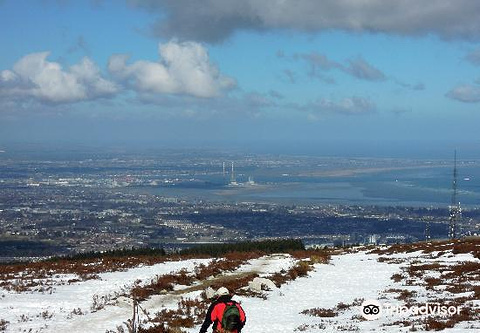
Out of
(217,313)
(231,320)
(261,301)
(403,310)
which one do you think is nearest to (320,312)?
(403,310)

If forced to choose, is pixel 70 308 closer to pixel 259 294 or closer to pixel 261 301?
pixel 261 301

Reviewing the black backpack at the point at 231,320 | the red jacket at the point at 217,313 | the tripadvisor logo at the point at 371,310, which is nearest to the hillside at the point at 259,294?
the tripadvisor logo at the point at 371,310

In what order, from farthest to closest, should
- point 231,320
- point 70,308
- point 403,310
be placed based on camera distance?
point 70,308 < point 403,310 < point 231,320

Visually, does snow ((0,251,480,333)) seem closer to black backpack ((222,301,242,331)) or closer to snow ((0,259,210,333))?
snow ((0,259,210,333))

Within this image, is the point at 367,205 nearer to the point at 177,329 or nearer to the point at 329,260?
the point at 329,260

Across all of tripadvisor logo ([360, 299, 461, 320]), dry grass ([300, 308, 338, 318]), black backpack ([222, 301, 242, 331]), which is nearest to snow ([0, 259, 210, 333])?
black backpack ([222, 301, 242, 331])

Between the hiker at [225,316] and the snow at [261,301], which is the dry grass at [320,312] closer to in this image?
the snow at [261,301]

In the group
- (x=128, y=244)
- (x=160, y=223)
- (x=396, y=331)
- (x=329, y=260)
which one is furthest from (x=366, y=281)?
(x=160, y=223)
